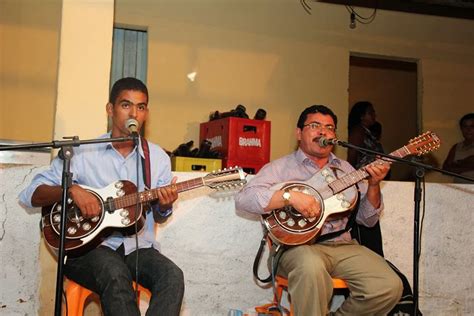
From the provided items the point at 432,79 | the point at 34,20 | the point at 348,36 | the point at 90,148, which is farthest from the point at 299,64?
the point at 90,148

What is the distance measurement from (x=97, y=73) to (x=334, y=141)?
148cm

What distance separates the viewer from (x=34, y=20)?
18.4 ft

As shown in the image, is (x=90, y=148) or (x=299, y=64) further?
(x=299, y=64)

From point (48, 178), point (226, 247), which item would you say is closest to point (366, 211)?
point (226, 247)

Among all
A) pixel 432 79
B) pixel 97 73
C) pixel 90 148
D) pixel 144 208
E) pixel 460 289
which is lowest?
pixel 460 289

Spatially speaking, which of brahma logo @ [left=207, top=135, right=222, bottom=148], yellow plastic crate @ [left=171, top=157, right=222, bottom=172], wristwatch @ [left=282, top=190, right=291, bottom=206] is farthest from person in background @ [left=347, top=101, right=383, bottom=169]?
wristwatch @ [left=282, top=190, right=291, bottom=206]

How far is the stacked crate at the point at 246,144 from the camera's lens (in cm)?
482

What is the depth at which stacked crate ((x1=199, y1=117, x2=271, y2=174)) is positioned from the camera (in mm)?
4824

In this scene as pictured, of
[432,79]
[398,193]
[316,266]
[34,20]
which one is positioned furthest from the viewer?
[432,79]

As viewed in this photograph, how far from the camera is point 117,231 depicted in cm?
297

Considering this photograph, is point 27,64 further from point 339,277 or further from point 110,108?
point 339,277

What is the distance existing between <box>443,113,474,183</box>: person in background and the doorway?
235 centimetres

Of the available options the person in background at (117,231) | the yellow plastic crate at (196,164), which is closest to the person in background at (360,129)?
the yellow plastic crate at (196,164)

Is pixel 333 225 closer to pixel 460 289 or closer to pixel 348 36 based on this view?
pixel 460 289
